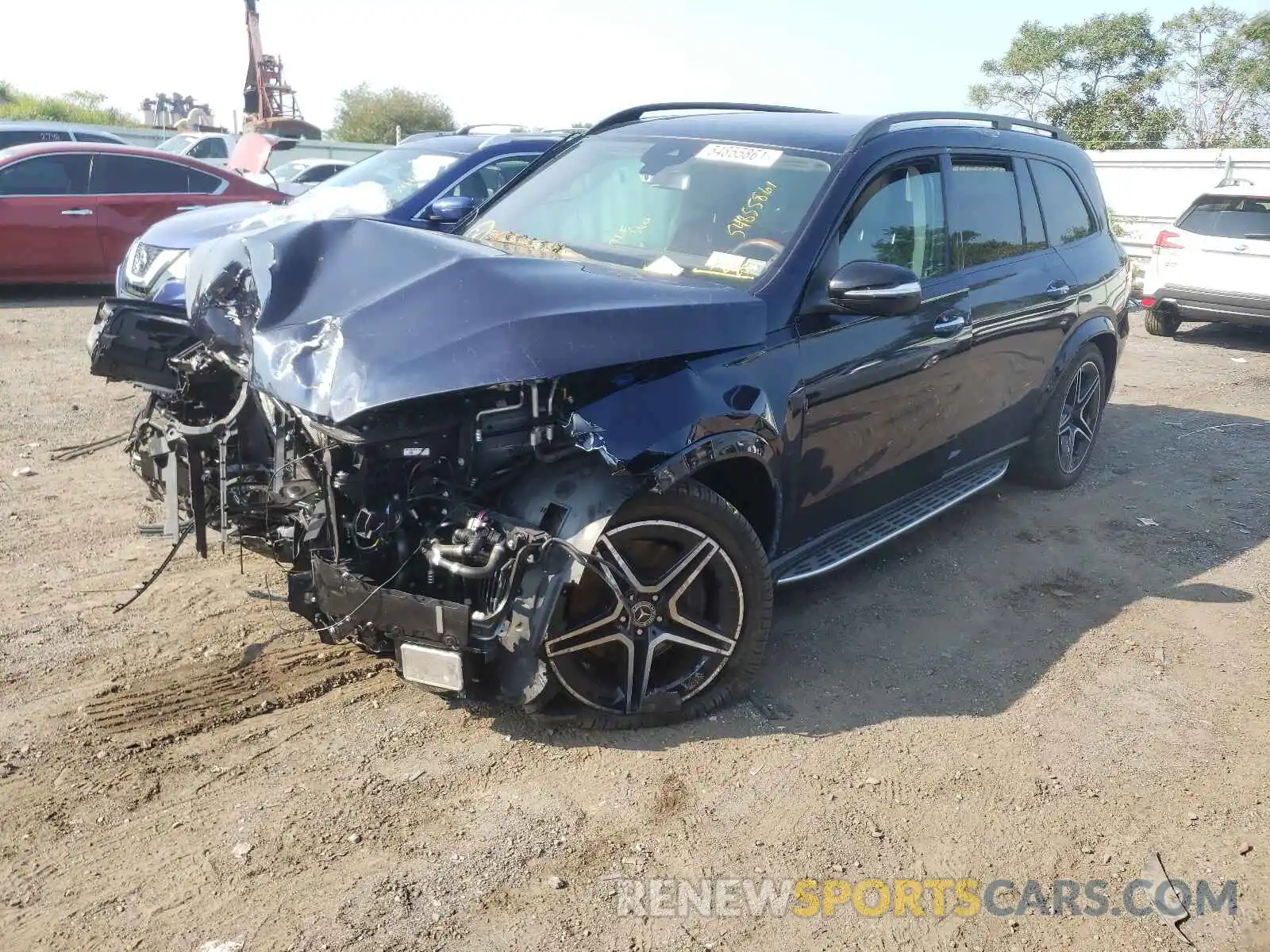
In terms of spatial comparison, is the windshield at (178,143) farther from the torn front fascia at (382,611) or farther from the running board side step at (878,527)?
the torn front fascia at (382,611)

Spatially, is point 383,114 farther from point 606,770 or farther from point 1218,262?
point 606,770

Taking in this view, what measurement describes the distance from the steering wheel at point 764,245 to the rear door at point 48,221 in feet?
31.5

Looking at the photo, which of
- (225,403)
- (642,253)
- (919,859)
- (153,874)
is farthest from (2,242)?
(919,859)

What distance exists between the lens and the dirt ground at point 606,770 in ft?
8.95

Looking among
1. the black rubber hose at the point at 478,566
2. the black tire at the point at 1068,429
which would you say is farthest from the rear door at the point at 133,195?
the black rubber hose at the point at 478,566

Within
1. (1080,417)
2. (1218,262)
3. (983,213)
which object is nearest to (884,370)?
(983,213)

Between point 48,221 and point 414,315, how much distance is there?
9794 mm

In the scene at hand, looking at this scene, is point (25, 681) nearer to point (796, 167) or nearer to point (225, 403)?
point (225, 403)

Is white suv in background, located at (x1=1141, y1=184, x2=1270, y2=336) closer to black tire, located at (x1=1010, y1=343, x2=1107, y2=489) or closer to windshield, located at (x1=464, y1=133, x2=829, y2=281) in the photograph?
black tire, located at (x1=1010, y1=343, x2=1107, y2=489)

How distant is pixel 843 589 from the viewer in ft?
15.8

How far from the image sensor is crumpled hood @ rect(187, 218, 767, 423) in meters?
2.98

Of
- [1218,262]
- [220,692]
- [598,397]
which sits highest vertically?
[1218,262]
